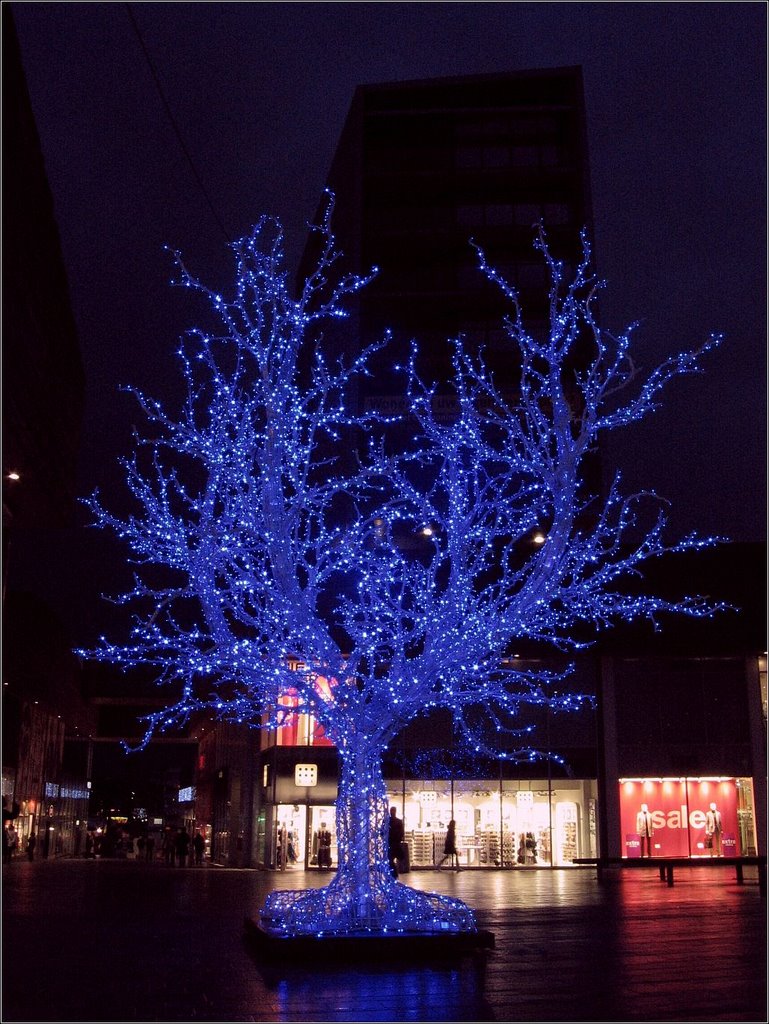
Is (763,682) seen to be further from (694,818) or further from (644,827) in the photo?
(644,827)

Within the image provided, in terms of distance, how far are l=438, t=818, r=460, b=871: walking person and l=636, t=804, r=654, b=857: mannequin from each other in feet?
16.3

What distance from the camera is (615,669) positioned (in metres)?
30.5

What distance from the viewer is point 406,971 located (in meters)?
9.40

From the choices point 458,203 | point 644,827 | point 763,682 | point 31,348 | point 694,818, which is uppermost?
point 458,203

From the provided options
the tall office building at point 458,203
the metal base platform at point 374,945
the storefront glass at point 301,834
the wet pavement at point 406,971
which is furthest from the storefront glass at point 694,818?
the metal base platform at point 374,945

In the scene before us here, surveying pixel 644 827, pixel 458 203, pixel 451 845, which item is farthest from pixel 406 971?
pixel 458 203

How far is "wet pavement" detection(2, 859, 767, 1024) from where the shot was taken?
7.32m

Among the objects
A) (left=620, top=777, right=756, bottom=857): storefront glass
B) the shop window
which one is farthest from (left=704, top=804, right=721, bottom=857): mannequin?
the shop window

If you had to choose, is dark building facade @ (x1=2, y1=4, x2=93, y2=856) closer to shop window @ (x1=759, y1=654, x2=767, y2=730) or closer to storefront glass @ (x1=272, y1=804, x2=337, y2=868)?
storefront glass @ (x1=272, y1=804, x2=337, y2=868)

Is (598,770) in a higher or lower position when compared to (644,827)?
higher

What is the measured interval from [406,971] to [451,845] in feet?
65.0

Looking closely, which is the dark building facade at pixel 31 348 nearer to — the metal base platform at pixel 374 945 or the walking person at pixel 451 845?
the metal base platform at pixel 374 945

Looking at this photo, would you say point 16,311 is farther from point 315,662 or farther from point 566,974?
point 566,974

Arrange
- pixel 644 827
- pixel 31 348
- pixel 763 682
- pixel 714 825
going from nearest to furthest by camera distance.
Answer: pixel 31 348 → pixel 714 825 → pixel 644 827 → pixel 763 682
